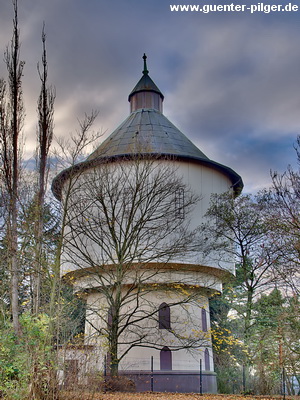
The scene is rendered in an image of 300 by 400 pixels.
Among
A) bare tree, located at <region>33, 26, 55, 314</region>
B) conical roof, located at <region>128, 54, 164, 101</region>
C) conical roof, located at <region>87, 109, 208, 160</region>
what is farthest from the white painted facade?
bare tree, located at <region>33, 26, 55, 314</region>

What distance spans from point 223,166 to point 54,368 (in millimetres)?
12168

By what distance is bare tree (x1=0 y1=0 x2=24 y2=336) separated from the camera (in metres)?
11.6

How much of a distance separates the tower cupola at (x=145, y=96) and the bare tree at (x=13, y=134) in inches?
449

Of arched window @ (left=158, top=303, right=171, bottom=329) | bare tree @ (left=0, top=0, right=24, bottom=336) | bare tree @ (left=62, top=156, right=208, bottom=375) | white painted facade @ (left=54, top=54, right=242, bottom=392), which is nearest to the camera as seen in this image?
bare tree @ (left=0, top=0, right=24, bottom=336)

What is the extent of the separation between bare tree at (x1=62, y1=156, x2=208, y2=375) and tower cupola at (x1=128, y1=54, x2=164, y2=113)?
21.4 ft

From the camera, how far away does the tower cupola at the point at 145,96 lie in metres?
23.5

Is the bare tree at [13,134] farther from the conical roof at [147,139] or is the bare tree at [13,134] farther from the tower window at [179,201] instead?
the tower window at [179,201]

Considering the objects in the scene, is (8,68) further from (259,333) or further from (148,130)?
(259,333)

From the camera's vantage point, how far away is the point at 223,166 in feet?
63.4

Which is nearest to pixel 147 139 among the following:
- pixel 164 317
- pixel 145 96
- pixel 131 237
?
pixel 131 237

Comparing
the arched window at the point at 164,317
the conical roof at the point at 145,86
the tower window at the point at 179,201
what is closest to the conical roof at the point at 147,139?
the conical roof at the point at 145,86

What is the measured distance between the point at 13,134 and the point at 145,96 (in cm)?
1254

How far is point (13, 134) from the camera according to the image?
12016 mm

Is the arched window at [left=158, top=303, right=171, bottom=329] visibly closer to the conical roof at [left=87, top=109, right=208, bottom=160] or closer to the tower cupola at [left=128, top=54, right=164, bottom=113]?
the conical roof at [left=87, top=109, right=208, bottom=160]
